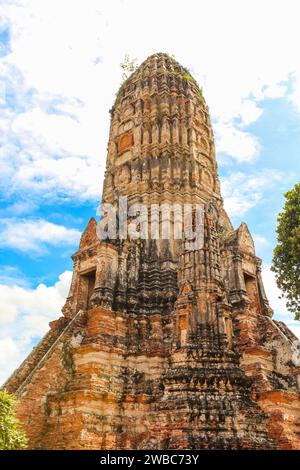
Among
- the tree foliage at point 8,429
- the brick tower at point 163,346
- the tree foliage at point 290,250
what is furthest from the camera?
the tree foliage at point 290,250

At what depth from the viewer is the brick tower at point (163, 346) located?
11.8 m

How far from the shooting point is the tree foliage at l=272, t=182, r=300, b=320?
659 inches

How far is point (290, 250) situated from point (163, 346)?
6607 millimetres

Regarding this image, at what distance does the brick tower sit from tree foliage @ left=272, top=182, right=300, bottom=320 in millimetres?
1268

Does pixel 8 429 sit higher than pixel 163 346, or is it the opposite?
pixel 163 346

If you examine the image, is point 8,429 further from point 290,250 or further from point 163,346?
point 290,250

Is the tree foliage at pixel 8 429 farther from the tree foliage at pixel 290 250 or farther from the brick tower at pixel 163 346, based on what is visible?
the tree foliage at pixel 290 250

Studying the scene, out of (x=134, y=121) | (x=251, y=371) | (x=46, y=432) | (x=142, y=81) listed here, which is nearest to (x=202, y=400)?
(x=251, y=371)

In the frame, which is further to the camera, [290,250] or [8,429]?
[290,250]

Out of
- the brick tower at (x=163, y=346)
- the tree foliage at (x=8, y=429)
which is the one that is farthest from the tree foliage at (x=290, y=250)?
the tree foliage at (x=8, y=429)

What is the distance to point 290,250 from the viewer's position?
17.0m

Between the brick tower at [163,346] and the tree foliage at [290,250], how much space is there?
1.27 meters

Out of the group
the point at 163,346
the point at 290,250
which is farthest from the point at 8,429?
the point at 290,250

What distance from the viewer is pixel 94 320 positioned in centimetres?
1464
